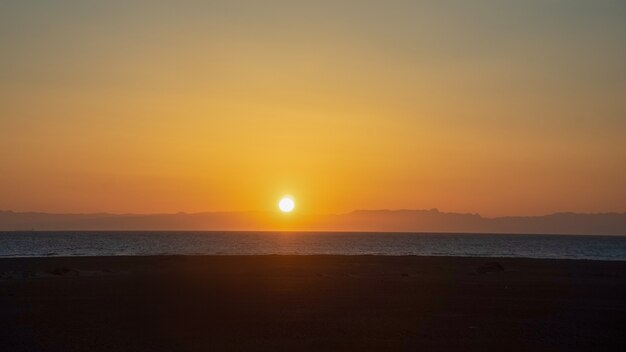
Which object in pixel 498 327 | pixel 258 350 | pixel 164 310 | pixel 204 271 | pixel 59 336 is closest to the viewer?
pixel 258 350

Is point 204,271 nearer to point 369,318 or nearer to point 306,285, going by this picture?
point 306,285

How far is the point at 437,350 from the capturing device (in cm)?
1597

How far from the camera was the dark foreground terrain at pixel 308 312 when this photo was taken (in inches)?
673

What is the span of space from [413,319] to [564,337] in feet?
15.7

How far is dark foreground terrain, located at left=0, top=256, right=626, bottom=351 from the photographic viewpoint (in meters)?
17.1

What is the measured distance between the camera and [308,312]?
22828 millimetres

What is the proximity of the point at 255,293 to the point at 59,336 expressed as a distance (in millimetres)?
12433

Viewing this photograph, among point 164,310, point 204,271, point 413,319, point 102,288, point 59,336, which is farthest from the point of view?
point 204,271

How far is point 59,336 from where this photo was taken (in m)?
17.8

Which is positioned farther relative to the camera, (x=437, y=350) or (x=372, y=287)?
(x=372, y=287)

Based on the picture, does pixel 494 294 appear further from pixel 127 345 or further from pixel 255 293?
pixel 127 345

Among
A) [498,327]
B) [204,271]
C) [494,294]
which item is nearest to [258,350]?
[498,327]

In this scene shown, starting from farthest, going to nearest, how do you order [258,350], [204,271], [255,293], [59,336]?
1. [204,271]
2. [255,293]
3. [59,336]
4. [258,350]

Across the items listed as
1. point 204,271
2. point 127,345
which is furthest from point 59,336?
point 204,271
